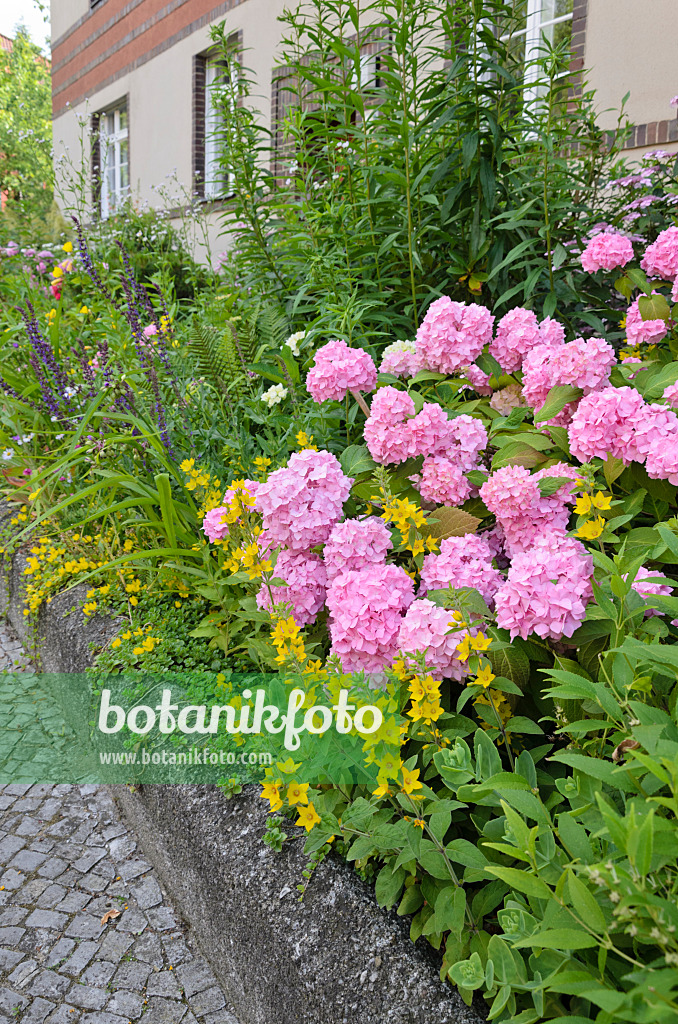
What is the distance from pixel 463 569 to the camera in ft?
5.19

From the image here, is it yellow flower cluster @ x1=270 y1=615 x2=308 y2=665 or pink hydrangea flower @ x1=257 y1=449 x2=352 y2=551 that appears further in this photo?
pink hydrangea flower @ x1=257 y1=449 x2=352 y2=551

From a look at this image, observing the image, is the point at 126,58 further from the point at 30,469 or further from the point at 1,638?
the point at 1,638

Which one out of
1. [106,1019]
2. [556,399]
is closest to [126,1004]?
[106,1019]

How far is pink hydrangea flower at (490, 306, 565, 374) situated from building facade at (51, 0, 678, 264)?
3.39 ft

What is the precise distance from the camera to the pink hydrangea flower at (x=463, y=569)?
61.9 inches

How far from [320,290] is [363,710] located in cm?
193

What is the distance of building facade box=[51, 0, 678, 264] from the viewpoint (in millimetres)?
4777

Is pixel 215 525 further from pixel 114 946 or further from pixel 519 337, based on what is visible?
pixel 114 946

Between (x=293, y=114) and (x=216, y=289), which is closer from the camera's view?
(x=293, y=114)

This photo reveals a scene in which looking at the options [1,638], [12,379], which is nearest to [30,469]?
[12,379]

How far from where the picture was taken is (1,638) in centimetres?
363

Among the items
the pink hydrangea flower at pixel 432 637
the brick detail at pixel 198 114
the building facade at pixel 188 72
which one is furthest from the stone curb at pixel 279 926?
the brick detail at pixel 198 114

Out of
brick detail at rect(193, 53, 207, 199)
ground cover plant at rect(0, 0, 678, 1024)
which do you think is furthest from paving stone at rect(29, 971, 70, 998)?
brick detail at rect(193, 53, 207, 199)

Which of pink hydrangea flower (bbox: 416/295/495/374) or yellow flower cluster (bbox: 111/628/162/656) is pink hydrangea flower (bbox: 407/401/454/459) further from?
yellow flower cluster (bbox: 111/628/162/656)
